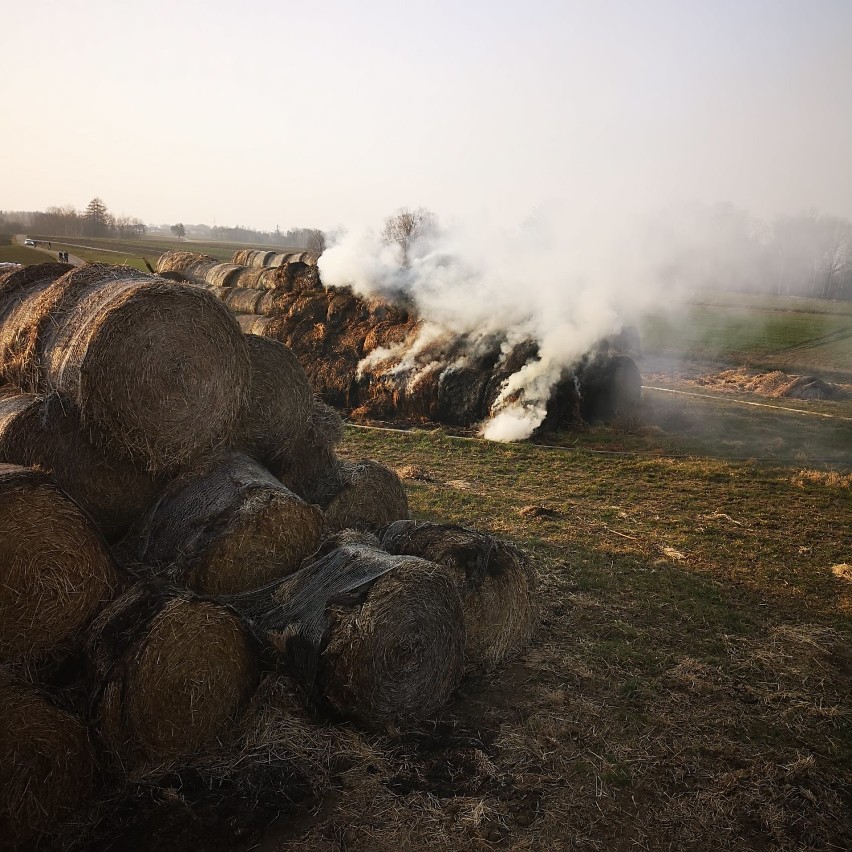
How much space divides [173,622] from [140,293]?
119 inches

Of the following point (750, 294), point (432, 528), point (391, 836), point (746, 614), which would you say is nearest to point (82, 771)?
A: point (391, 836)

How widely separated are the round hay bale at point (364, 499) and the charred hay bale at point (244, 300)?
1713 cm

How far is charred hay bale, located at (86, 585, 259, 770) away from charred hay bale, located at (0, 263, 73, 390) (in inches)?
116

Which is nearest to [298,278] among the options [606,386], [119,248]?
[606,386]

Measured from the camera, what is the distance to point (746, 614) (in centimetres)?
774

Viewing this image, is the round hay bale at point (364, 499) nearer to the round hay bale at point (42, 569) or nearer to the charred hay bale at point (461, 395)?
the round hay bale at point (42, 569)

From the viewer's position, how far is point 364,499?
835 cm

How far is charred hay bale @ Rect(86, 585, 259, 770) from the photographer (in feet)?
15.1

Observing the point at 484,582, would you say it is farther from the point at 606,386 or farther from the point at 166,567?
the point at 606,386

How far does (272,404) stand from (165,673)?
3.72 m

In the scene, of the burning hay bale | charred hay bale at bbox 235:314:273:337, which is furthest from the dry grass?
charred hay bale at bbox 235:314:273:337

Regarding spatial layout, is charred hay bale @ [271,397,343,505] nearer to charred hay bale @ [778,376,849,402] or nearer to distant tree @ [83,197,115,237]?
charred hay bale @ [778,376,849,402]

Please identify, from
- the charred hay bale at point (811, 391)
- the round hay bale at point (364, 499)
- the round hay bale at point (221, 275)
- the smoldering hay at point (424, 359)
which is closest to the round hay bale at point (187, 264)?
the round hay bale at point (221, 275)

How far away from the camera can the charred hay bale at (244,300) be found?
24578mm
